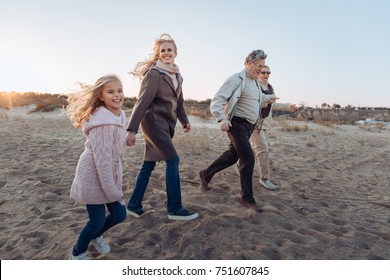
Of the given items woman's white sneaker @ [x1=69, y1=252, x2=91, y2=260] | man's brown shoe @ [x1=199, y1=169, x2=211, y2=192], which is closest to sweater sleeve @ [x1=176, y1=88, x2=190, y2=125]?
man's brown shoe @ [x1=199, y1=169, x2=211, y2=192]

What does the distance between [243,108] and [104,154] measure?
6.96 ft

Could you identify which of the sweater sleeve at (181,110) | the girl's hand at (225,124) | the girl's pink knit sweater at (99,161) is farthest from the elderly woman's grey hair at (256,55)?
the girl's pink knit sweater at (99,161)

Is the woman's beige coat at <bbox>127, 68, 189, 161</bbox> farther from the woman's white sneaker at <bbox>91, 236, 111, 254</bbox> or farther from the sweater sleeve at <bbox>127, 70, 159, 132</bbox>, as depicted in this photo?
the woman's white sneaker at <bbox>91, 236, 111, 254</bbox>

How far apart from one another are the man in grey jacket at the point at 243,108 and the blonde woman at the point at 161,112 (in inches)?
25.8

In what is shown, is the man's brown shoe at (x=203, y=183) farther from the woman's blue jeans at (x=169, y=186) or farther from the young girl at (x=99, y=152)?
the young girl at (x=99, y=152)

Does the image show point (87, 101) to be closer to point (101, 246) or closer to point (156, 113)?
point (156, 113)

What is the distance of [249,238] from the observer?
10.9ft

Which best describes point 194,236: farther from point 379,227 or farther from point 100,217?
point 379,227

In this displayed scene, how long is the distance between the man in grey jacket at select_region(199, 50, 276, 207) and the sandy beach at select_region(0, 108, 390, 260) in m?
0.52

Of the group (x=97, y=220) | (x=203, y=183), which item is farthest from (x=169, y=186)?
(x=203, y=183)

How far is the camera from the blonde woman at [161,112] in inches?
134

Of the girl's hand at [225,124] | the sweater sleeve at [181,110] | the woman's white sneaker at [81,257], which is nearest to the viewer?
the woman's white sneaker at [81,257]

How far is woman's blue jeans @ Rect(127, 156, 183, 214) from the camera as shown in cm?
350
